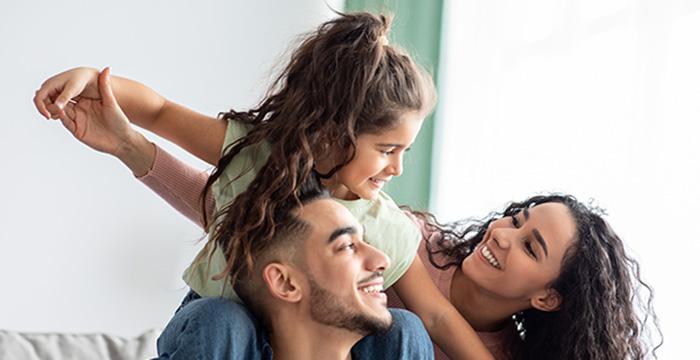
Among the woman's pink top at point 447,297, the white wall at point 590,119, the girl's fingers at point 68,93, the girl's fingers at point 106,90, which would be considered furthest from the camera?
the white wall at point 590,119

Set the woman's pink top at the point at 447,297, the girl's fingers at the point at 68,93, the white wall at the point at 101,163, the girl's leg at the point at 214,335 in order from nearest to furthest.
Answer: the girl's leg at the point at 214,335 < the girl's fingers at the point at 68,93 < the woman's pink top at the point at 447,297 < the white wall at the point at 101,163

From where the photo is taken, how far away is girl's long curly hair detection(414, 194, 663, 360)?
6.61ft

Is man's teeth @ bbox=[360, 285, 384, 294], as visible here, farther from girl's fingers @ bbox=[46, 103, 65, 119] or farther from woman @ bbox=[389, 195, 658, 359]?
girl's fingers @ bbox=[46, 103, 65, 119]

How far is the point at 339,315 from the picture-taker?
70.6 inches

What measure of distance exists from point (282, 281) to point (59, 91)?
0.51 meters

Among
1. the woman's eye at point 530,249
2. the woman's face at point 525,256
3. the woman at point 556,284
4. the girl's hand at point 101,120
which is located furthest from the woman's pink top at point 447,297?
the girl's hand at point 101,120

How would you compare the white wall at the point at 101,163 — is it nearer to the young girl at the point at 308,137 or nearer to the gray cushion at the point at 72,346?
the gray cushion at the point at 72,346

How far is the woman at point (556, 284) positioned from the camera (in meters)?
2.02

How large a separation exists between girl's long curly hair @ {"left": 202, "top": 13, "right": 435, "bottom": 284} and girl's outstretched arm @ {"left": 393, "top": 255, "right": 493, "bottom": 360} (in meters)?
0.28

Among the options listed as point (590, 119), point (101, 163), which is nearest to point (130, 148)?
point (590, 119)

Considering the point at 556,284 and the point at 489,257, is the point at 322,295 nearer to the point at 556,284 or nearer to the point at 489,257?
the point at 489,257

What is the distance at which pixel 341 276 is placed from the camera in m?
1.80

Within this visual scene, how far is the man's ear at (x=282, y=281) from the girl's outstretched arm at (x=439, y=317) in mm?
291

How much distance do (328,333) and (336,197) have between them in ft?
0.93
